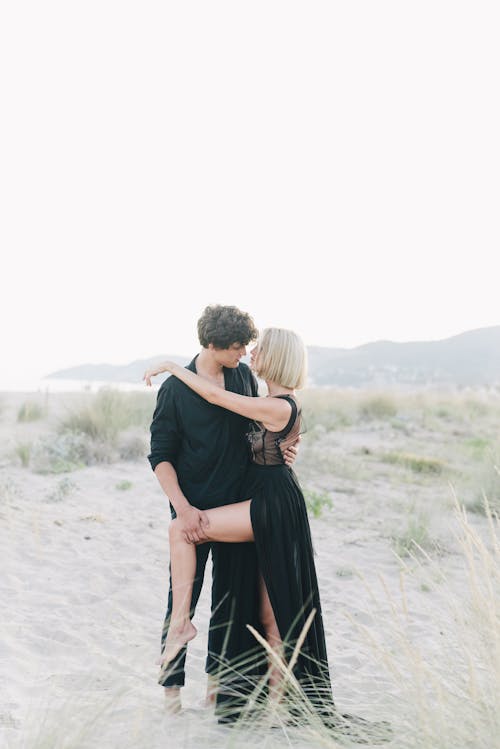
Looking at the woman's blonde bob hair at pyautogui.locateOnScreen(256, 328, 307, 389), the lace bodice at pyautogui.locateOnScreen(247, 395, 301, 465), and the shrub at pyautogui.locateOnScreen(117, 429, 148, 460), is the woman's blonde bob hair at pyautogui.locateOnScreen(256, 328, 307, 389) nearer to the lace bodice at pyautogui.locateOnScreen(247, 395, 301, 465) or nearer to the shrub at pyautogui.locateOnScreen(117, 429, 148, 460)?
the lace bodice at pyautogui.locateOnScreen(247, 395, 301, 465)

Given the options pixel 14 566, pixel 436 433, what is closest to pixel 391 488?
pixel 14 566

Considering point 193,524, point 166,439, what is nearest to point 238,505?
point 193,524

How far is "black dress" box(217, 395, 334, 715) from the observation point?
3150 millimetres

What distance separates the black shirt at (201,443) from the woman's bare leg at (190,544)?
13 cm

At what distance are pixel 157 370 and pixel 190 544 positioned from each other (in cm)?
81

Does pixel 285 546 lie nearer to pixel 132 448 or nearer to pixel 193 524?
pixel 193 524

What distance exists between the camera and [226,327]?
123 inches

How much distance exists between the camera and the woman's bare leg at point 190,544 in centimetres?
315

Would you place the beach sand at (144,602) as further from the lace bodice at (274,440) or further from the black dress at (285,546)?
the lace bodice at (274,440)

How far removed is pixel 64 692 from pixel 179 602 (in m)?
0.70

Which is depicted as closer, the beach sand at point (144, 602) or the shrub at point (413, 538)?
the beach sand at point (144, 602)

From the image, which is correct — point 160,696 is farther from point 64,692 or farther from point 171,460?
point 171,460

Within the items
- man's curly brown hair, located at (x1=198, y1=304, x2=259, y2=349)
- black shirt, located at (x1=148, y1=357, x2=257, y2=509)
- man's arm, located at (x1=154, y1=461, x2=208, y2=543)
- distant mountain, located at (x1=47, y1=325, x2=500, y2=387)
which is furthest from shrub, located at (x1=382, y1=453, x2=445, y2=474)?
distant mountain, located at (x1=47, y1=325, x2=500, y2=387)

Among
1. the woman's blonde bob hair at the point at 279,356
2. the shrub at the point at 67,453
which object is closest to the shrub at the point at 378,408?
the shrub at the point at 67,453
